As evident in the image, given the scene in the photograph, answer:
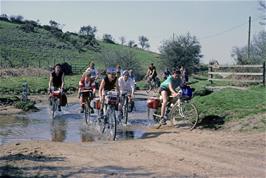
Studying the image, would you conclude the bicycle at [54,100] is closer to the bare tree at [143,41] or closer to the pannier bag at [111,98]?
the pannier bag at [111,98]

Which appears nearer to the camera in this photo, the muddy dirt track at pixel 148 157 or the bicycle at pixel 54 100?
the muddy dirt track at pixel 148 157

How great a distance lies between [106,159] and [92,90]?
7.46 m

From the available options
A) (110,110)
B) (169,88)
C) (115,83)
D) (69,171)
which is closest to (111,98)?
(110,110)

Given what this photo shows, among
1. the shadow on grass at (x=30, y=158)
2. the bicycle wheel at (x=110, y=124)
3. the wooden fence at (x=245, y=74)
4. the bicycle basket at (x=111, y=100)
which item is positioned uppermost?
the wooden fence at (x=245, y=74)

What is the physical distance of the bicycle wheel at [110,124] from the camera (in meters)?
13.4

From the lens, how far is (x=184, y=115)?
14.9 meters

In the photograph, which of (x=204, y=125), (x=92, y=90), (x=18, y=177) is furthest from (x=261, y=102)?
(x=18, y=177)

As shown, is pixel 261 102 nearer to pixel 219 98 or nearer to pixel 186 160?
pixel 219 98

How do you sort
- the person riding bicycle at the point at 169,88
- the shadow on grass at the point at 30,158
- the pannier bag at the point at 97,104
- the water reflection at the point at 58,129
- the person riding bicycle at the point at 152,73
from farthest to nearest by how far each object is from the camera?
the person riding bicycle at the point at 152,73, the pannier bag at the point at 97,104, the person riding bicycle at the point at 169,88, the water reflection at the point at 58,129, the shadow on grass at the point at 30,158

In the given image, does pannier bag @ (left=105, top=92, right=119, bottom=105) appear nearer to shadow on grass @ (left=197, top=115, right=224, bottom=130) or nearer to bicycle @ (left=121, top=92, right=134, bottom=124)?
bicycle @ (left=121, top=92, right=134, bottom=124)

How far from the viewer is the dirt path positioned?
8.60 m

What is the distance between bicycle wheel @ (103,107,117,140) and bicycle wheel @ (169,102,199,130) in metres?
2.19

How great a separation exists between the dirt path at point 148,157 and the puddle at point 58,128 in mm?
1641

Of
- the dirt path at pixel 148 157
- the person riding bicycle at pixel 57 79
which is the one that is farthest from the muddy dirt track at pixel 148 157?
the person riding bicycle at pixel 57 79
